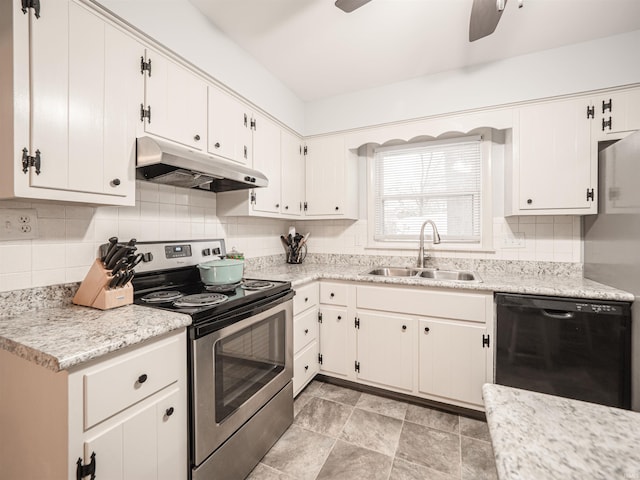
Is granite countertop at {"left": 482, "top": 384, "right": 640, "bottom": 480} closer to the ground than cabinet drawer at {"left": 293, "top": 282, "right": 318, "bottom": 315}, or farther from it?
farther from it

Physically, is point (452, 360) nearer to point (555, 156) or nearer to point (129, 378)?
point (555, 156)

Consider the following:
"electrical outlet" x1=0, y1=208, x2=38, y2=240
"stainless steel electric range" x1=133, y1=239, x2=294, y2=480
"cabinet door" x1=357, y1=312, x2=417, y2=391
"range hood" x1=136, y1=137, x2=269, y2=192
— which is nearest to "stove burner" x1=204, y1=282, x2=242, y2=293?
"stainless steel electric range" x1=133, y1=239, x2=294, y2=480

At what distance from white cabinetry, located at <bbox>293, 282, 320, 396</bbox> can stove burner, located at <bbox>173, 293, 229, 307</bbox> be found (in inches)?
27.3

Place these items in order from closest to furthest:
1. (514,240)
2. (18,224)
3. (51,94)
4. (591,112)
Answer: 1. (51,94)
2. (18,224)
3. (591,112)
4. (514,240)

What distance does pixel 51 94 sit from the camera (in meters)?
1.13

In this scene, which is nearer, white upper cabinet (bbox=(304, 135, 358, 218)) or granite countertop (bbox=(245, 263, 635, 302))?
granite countertop (bbox=(245, 263, 635, 302))

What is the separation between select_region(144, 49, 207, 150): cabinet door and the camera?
4.94 ft

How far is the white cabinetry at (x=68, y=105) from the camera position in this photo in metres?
1.06

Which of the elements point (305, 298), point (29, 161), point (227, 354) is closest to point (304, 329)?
point (305, 298)

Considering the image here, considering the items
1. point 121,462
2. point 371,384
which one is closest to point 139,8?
point 121,462

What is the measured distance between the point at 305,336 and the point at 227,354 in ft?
3.03

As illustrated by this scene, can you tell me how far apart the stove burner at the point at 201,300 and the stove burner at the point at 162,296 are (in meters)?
0.08

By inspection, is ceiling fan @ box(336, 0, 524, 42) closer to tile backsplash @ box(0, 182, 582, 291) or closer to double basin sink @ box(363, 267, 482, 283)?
tile backsplash @ box(0, 182, 582, 291)

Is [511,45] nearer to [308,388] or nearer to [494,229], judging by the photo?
[494,229]
